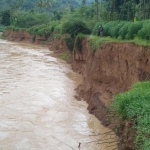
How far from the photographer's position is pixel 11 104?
1780 cm

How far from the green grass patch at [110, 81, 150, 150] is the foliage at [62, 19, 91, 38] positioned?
18.0 meters

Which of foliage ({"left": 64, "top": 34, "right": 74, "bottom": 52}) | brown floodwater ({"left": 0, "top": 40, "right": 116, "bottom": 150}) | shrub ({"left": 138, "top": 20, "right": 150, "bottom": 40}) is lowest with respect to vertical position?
brown floodwater ({"left": 0, "top": 40, "right": 116, "bottom": 150})

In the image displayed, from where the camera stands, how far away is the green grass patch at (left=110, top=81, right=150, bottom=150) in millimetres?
7391

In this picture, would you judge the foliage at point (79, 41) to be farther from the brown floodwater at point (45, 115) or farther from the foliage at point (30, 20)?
the foliage at point (30, 20)

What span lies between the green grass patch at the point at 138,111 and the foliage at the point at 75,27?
1801 centimetres

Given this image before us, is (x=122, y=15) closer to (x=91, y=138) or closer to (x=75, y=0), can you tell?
(x=91, y=138)

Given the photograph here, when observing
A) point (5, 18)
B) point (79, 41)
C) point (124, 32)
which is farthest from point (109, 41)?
point (5, 18)

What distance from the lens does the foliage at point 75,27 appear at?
27422mm

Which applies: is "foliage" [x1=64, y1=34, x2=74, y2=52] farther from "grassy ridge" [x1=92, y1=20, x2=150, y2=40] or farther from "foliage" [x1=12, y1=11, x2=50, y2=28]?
"foliage" [x1=12, y1=11, x2=50, y2=28]

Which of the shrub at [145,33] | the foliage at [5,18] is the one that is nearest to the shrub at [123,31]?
the shrub at [145,33]

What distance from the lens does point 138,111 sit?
8.41 meters

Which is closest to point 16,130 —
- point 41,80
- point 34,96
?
point 34,96

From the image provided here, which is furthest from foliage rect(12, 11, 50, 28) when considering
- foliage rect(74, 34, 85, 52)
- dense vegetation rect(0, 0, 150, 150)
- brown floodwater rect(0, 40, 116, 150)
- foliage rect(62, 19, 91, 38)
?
foliage rect(74, 34, 85, 52)

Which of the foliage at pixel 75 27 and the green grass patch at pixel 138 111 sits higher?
the foliage at pixel 75 27
